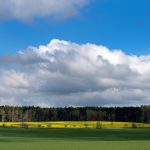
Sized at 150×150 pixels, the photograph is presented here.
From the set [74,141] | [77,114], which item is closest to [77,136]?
[74,141]

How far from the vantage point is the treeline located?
601ft

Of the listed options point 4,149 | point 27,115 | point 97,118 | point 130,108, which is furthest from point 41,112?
point 4,149

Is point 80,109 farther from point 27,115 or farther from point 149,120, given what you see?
point 149,120

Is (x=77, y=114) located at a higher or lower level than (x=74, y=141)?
higher

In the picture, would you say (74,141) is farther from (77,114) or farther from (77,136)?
(77,114)

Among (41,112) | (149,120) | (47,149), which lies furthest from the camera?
(41,112)

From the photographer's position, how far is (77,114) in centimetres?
19225

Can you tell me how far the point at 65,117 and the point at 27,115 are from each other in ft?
52.6

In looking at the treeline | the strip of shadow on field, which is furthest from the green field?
the treeline

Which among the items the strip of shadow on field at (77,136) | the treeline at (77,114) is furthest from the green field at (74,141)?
the treeline at (77,114)

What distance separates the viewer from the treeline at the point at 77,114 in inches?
7217

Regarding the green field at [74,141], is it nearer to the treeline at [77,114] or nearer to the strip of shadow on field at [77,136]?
the strip of shadow on field at [77,136]

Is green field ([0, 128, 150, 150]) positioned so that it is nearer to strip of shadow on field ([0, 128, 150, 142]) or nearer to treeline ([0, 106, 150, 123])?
strip of shadow on field ([0, 128, 150, 142])

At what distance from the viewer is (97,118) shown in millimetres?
188375
